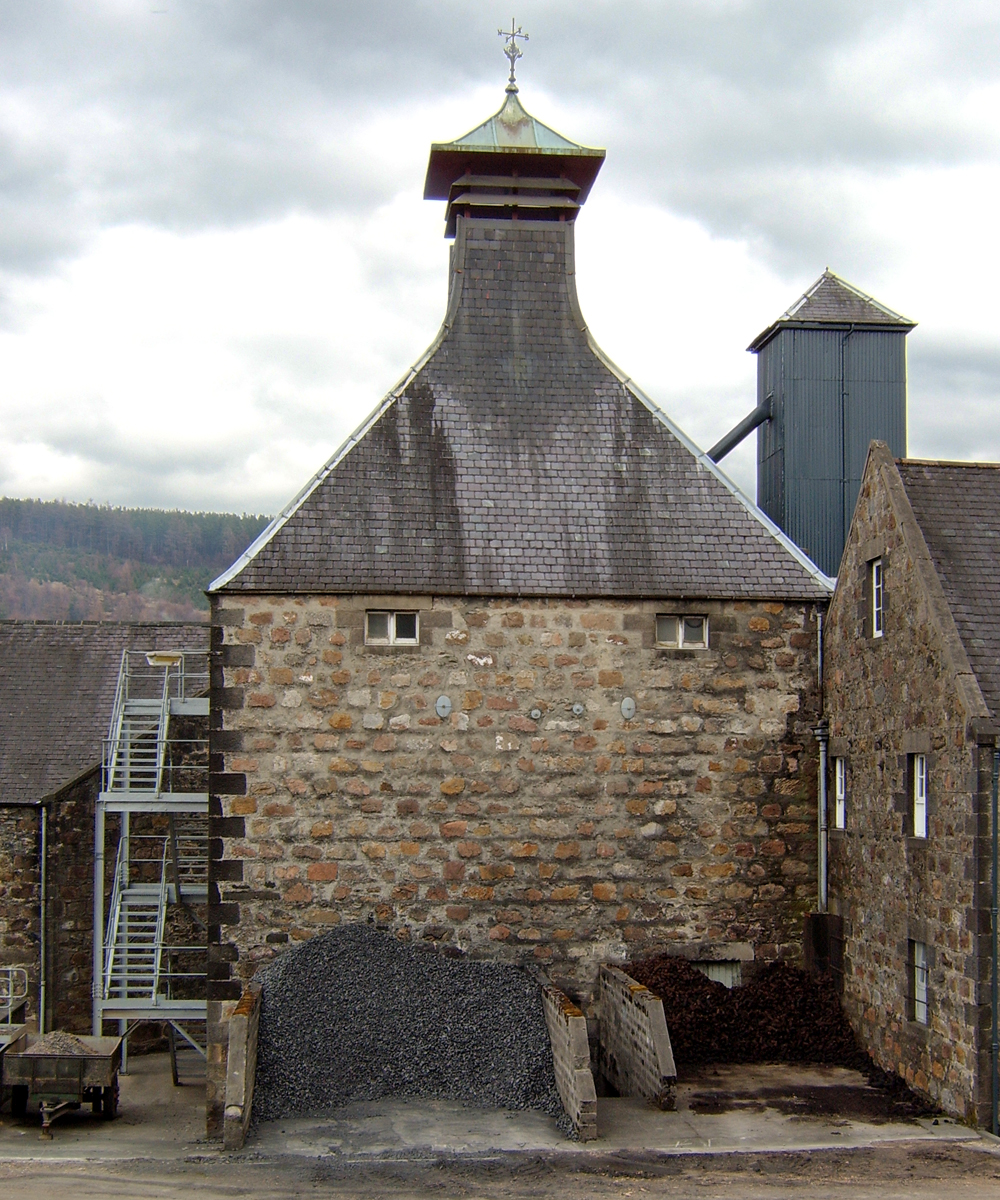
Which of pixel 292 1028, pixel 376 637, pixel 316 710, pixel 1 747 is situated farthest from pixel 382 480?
pixel 1 747

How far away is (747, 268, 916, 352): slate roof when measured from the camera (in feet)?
60.5

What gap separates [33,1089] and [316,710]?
197 inches

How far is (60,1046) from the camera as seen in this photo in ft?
44.3

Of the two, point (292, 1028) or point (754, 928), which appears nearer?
point (292, 1028)

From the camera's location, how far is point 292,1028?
1257cm

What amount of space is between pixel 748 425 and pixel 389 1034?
35.6 ft

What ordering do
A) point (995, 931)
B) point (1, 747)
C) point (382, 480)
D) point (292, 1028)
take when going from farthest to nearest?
1. point (1, 747)
2. point (382, 480)
3. point (292, 1028)
4. point (995, 931)

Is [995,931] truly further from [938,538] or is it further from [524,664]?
[524,664]

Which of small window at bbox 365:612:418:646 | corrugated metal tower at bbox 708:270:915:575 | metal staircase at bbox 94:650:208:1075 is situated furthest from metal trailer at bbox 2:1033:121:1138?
corrugated metal tower at bbox 708:270:915:575

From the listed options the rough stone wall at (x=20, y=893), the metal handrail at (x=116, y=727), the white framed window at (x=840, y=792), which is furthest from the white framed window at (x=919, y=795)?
the rough stone wall at (x=20, y=893)

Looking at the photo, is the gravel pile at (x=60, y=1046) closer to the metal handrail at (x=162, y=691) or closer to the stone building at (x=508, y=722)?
the stone building at (x=508, y=722)

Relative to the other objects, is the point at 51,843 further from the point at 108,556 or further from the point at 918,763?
the point at 108,556

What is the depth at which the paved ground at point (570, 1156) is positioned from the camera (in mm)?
10047

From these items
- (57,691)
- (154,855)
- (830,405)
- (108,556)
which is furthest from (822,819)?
(108,556)
